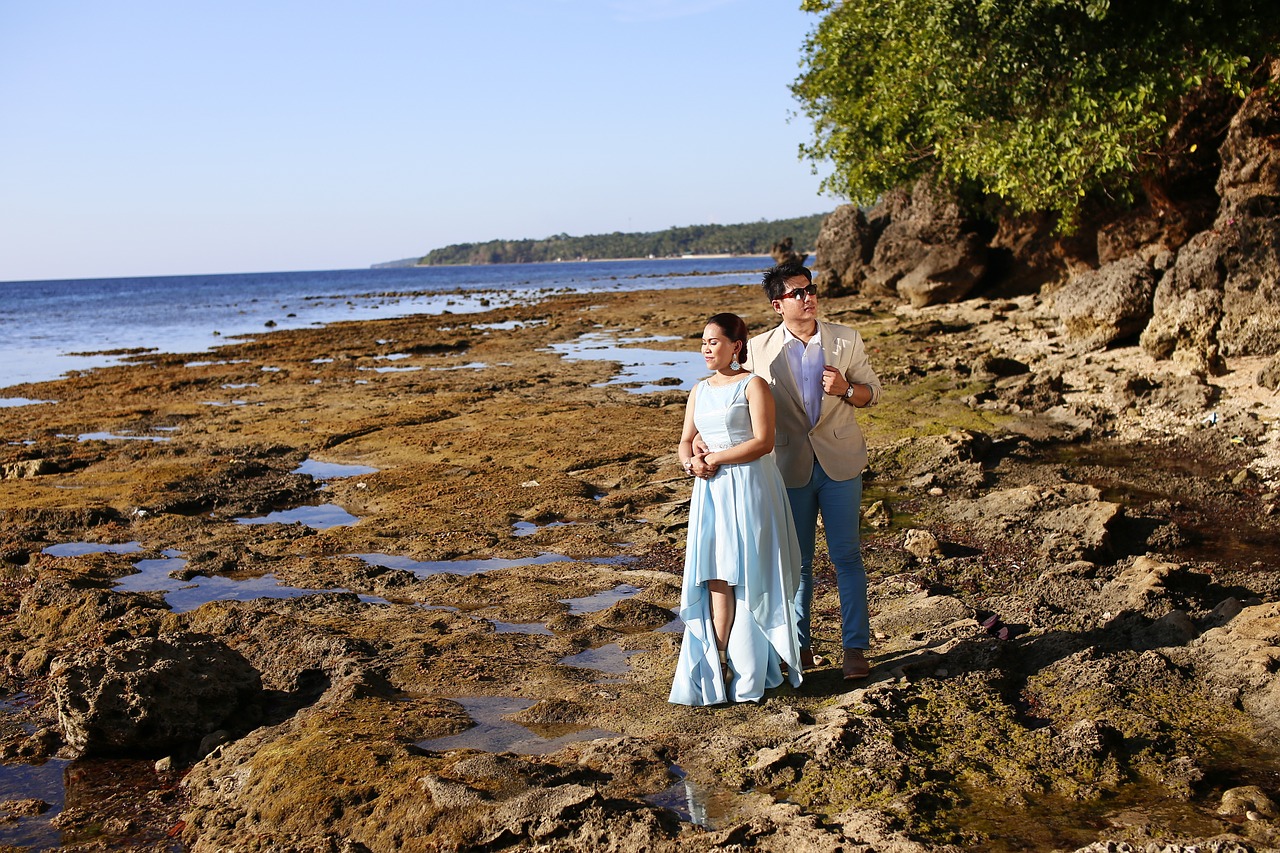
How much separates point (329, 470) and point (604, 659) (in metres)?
7.42

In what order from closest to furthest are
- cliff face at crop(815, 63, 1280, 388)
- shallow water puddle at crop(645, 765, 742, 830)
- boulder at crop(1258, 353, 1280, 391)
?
shallow water puddle at crop(645, 765, 742, 830) → boulder at crop(1258, 353, 1280, 391) → cliff face at crop(815, 63, 1280, 388)

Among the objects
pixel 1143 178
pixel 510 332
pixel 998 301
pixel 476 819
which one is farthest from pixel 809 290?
pixel 510 332

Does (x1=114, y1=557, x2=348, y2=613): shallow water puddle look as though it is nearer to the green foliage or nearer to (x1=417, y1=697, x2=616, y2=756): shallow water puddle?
(x1=417, y1=697, x2=616, y2=756): shallow water puddle

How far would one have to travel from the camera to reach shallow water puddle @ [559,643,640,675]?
233 inches

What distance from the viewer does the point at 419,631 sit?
6.62m

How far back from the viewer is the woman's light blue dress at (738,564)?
5105 millimetres

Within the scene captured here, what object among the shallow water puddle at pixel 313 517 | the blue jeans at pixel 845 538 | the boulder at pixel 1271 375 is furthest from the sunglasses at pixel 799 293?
the boulder at pixel 1271 375

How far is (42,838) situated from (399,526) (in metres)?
5.26

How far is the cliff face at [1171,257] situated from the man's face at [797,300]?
865 centimetres

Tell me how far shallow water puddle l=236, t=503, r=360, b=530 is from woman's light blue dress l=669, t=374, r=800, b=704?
5462mm

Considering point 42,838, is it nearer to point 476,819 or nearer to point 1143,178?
point 476,819

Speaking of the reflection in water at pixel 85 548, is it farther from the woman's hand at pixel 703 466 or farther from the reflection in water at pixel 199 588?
the woman's hand at pixel 703 466

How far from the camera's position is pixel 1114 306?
1519cm

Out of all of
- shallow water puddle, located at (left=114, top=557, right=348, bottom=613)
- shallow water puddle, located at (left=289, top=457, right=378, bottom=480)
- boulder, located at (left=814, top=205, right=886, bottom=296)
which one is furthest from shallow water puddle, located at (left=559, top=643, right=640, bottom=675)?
boulder, located at (left=814, top=205, right=886, bottom=296)
